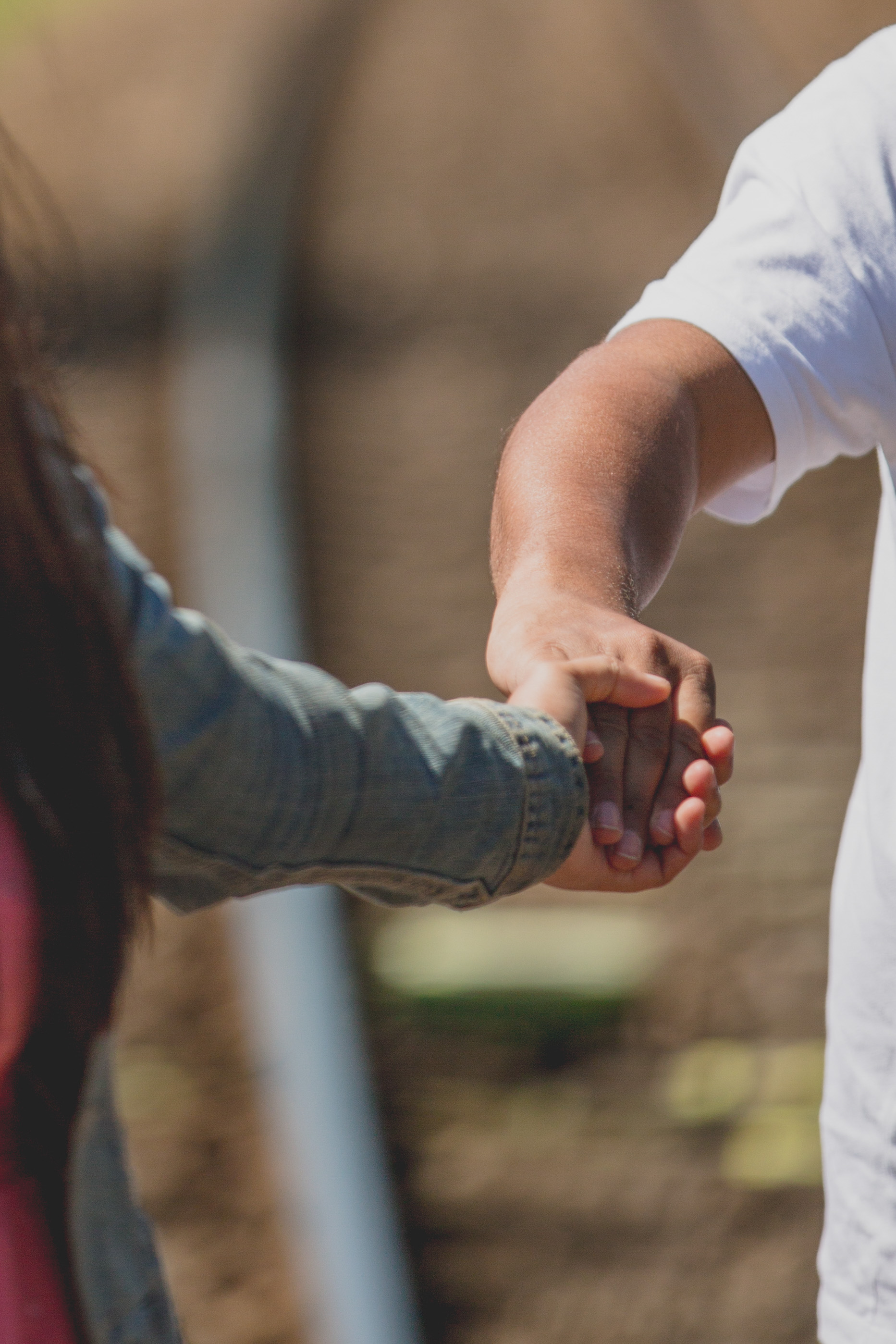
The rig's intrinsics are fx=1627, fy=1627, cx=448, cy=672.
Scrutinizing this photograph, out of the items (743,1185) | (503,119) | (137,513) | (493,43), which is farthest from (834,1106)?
(493,43)

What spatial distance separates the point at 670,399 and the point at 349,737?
84cm

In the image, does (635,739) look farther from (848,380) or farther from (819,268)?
(819,268)

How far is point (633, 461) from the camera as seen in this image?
206 cm

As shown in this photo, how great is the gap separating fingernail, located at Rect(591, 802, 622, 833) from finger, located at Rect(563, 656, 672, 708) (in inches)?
5.0

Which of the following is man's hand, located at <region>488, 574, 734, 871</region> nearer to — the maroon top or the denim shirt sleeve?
the denim shirt sleeve

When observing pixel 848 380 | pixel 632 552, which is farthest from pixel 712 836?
pixel 848 380

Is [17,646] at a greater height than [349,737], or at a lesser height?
greater

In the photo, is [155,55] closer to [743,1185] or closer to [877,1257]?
[743,1185]

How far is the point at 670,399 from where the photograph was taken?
81.3 inches

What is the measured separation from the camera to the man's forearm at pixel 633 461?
2.05 meters

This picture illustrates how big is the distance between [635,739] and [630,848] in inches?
5.6

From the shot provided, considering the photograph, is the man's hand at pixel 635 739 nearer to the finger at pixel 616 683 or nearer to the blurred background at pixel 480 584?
the finger at pixel 616 683

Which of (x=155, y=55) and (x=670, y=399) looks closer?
(x=670, y=399)

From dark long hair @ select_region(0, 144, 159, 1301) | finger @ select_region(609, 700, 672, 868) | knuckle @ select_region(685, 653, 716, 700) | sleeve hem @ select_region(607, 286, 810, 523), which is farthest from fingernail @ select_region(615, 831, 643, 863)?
dark long hair @ select_region(0, 144, 159, 1301)
